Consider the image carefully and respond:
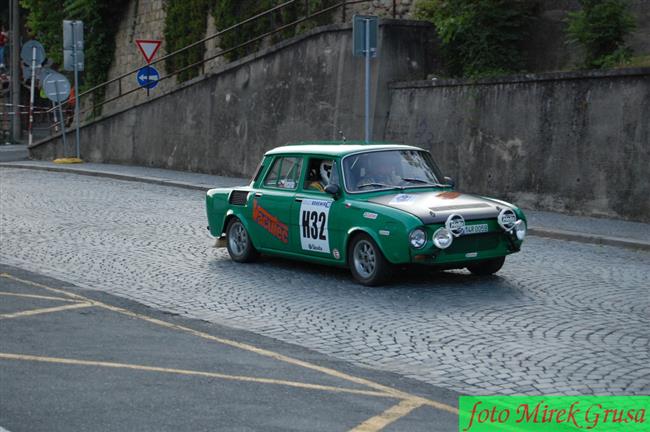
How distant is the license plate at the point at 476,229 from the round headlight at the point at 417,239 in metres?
0.50

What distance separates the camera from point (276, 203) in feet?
41.1

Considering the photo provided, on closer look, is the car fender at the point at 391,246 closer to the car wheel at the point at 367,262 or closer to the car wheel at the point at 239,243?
the car wheel at the point at 367,262

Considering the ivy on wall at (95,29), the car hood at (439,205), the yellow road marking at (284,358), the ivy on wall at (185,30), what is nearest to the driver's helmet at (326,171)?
the car hood at (439,205)

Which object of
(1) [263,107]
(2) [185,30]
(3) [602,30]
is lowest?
(1) [263,107]

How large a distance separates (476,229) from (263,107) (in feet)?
47.9

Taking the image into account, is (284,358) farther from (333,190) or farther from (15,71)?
(15,71)

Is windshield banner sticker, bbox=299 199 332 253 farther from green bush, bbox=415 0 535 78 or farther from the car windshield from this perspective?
green bush, bbox=415 0 535 78

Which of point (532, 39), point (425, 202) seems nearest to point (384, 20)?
point (532, 39)

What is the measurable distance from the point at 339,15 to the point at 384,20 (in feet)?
14.7

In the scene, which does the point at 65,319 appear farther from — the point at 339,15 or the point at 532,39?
the point at 339,15

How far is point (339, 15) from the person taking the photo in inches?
1031

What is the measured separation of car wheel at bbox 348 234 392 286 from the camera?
11.1 m

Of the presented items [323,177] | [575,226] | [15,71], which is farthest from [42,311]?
[15,71]

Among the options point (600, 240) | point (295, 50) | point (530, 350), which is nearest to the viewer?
point (530, 350)
